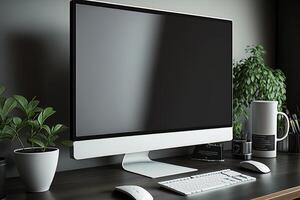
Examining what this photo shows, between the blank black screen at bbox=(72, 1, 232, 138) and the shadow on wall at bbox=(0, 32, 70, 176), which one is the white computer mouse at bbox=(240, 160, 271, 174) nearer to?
the blank black screen at bbox=(72, 1, 232, 138)

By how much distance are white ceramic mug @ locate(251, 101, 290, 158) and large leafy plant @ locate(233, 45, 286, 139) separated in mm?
121

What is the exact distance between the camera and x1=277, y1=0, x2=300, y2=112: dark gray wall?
2.31 meters

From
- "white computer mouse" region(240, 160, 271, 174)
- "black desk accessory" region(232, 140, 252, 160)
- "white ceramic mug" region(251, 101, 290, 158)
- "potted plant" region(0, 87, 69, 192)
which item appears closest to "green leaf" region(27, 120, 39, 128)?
"potted plant" region(0, 87, 69, 192)

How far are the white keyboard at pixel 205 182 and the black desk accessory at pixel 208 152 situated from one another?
→ 26 centimetres

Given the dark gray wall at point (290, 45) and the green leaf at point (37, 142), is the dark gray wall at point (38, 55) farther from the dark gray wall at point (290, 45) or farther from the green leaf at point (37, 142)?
the dark gray wall at point (290, 45)

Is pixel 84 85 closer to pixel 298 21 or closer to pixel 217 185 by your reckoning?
pixel 217 185

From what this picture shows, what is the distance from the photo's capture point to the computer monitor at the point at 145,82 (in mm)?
1344

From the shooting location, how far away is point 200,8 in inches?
78.0

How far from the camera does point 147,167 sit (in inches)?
61.4

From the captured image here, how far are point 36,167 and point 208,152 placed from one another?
825mm

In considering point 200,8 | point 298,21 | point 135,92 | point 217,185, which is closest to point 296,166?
point 217,185

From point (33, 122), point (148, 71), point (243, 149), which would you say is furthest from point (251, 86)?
point (33, 122)

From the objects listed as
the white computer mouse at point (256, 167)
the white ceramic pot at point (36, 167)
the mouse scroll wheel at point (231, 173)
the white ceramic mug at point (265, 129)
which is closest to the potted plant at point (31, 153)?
the white ceramic pot at point (36, 167)

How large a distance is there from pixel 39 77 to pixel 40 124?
0.28 metres
